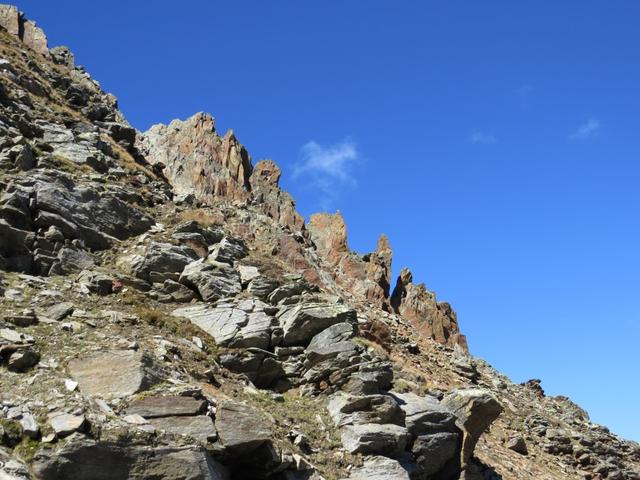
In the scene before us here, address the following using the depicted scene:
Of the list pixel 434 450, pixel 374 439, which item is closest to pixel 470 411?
pixel 434 450

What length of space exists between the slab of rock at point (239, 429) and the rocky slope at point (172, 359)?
0.03 meters

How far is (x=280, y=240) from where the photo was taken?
5184cm

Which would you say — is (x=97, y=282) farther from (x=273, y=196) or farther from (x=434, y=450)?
(x=273, y=196)

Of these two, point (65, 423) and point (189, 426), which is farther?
point (189, 426)

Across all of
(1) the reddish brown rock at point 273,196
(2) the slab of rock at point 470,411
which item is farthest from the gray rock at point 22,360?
(1) the reddish brown rock at point 273,196

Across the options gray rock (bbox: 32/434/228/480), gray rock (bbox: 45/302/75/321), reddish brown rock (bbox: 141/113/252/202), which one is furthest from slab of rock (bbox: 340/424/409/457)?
reddish brown rock (bbox: 141/113/252/202)

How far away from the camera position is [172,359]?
651 inches

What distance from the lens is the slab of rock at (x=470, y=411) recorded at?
2178 cm

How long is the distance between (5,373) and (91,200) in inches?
471

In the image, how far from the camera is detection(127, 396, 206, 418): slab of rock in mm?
13250

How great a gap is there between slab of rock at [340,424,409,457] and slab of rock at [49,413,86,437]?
25.9 ft

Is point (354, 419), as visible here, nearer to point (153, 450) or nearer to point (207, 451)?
point (207, 451)

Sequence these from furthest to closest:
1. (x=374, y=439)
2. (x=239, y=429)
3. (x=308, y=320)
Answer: (x=308, y=320)
(x=374, y=439)
(x=239, y=429)

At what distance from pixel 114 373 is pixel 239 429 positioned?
3135mm
